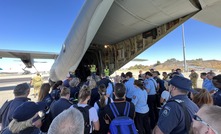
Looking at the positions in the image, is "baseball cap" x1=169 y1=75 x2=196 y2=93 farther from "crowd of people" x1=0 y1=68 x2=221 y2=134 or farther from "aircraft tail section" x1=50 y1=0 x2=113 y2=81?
"aircraft tail section" x1=50 y1=0 x2=113 y2=81

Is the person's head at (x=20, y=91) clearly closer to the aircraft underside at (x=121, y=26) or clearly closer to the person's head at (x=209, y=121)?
the person's head at (x=209, y=121)

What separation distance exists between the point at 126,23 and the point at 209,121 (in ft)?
19.9

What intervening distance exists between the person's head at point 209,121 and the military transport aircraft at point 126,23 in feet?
13.3

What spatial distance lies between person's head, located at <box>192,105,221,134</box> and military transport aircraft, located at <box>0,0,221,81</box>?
4.06 m

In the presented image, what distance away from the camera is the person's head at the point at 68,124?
3.34 feet

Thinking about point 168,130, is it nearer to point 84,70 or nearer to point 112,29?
point 112,29

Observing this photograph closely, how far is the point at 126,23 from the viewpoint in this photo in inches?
257

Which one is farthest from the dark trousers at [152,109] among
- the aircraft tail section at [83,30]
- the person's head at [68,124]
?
the person's head at [68,124]

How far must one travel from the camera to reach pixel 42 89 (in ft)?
11.0

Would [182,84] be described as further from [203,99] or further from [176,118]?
[203,99]

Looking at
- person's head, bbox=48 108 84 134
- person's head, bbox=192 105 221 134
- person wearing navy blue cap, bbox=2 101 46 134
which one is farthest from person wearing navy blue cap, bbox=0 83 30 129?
person's head, bbox=192 105 221 134

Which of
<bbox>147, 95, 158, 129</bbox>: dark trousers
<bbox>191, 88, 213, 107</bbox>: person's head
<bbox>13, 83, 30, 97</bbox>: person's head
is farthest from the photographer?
<bbox>147, 95, 158, 129</bbox>: dark trousers

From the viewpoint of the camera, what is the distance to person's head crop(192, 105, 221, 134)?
0.87m

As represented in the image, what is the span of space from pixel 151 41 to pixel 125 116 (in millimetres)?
5824
